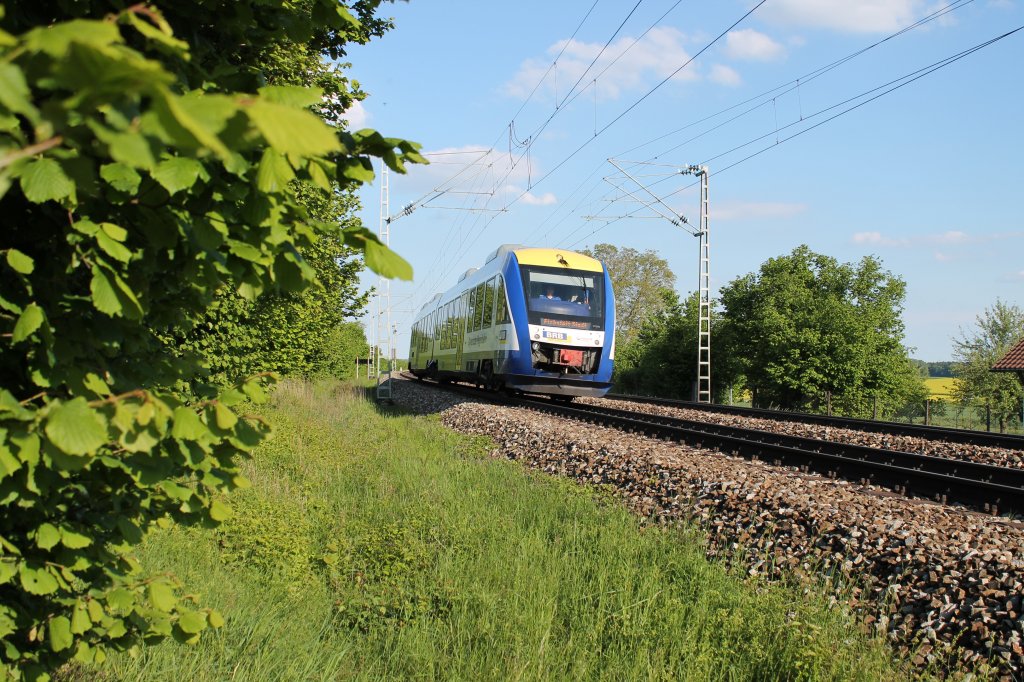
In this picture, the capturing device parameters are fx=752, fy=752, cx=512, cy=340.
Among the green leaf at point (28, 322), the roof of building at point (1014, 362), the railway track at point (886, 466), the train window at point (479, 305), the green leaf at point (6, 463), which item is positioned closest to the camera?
the green leaf at point (6, 463)

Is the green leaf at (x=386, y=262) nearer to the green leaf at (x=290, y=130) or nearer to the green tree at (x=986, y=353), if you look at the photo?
the green leaf at (x=290, y=130)

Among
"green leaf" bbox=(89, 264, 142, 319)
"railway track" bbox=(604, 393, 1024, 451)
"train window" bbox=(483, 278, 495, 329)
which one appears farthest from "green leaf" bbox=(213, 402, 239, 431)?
Answer: "train window" bbox=(483, 278, 495, 329)

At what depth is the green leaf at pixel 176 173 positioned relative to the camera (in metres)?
1.57

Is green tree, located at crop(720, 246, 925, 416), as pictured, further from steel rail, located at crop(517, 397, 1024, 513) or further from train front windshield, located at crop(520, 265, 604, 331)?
steel rail, located at crop(517, 397, 1024, 513)

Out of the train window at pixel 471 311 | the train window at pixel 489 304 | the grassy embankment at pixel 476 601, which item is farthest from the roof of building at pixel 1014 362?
the grassy embankment at pixel 476 601

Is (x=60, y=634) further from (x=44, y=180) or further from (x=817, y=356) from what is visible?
(x=817, y=356)

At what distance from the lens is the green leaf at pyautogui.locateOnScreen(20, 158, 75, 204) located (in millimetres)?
1383

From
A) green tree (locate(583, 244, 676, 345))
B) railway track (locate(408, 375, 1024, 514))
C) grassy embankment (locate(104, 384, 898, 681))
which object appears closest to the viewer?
grassy embankment (locate(104, 384, 898, 681))

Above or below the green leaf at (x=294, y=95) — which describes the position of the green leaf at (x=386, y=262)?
below

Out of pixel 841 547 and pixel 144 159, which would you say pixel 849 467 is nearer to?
pixel 841 547

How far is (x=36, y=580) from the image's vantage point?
1.97m

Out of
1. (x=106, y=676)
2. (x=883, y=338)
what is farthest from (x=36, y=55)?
(x=883, y=338)

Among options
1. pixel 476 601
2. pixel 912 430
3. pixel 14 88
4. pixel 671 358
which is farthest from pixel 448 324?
pixel 14 88

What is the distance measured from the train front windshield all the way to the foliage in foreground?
601 inches
